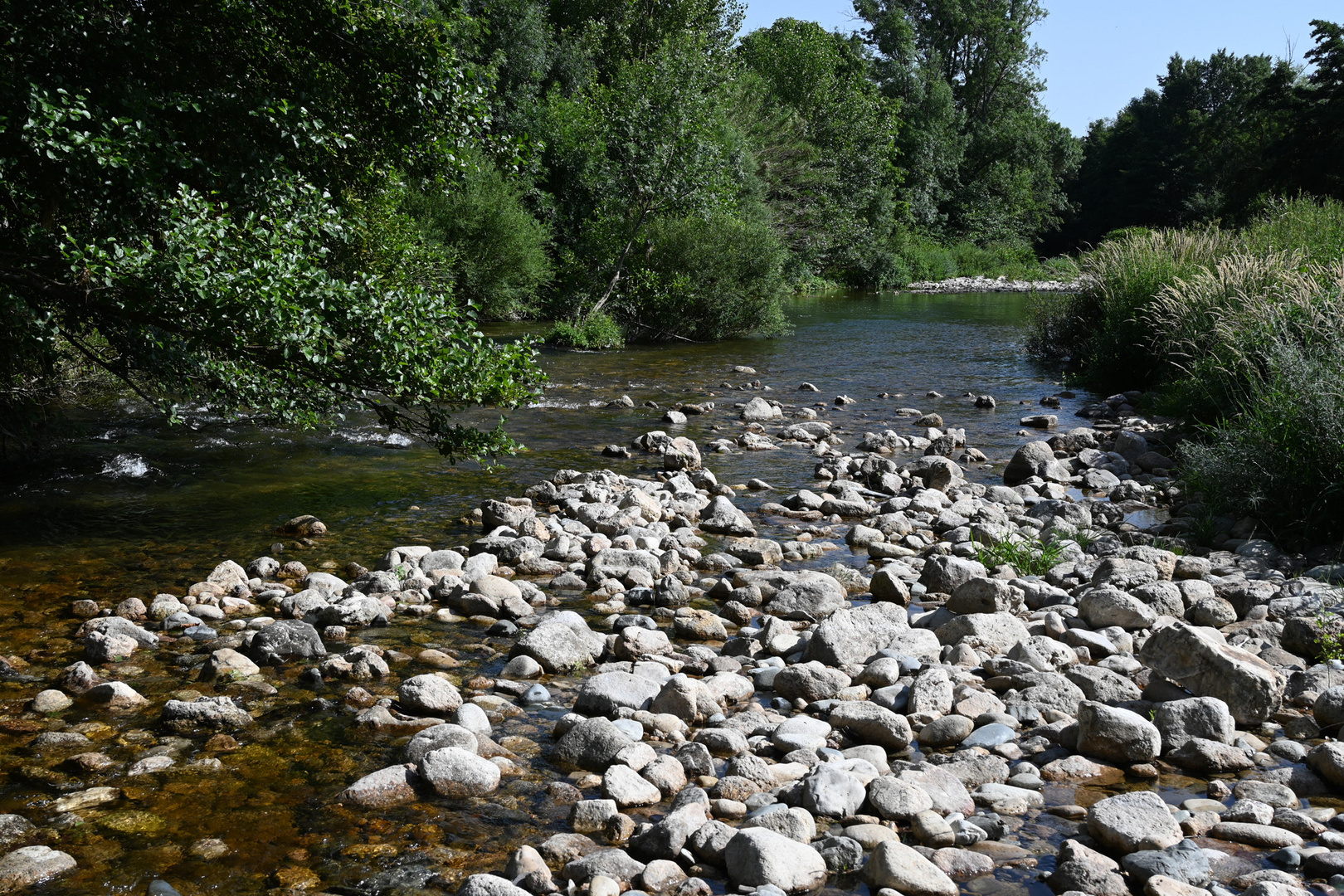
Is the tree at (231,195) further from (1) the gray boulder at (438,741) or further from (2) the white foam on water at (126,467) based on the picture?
(1) the gray boulder at (438,741)

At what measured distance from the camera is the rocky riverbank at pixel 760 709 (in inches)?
149

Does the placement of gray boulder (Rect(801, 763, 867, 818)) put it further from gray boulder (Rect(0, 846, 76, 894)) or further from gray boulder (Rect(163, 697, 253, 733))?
gray boulder (Rect(163, 697, 253, 733))

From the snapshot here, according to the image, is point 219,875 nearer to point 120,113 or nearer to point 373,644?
point 373,644

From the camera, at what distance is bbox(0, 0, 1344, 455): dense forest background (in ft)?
24.6

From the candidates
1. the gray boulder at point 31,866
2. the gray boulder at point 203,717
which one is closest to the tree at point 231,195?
the gray boulder at point 203,717

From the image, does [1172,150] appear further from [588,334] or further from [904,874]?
[904,874]

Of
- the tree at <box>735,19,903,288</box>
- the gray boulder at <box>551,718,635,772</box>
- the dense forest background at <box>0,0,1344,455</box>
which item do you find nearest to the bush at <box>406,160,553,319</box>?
the dense forest background at <box>0,0,1344,455</box>

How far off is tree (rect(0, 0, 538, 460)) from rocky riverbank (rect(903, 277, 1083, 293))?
4739cm

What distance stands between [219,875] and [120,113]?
6541mm

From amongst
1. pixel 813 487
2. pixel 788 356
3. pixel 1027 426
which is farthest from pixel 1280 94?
pixel 813 487

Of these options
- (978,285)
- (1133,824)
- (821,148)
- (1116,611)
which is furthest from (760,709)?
(978,285)

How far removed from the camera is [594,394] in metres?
18.3

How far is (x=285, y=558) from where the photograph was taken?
8188 mm

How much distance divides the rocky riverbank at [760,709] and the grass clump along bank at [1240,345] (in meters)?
0.61
